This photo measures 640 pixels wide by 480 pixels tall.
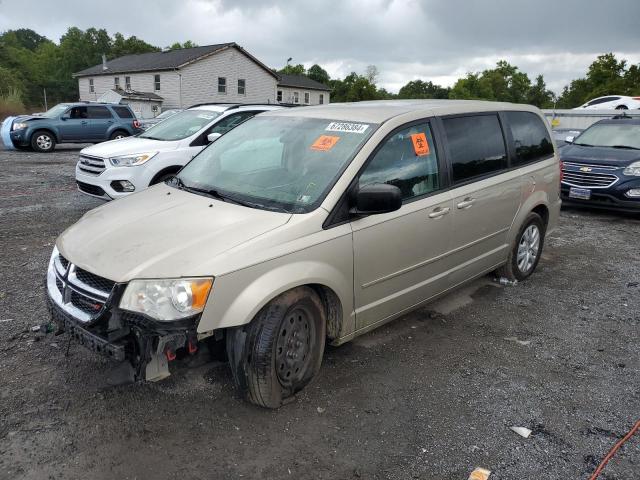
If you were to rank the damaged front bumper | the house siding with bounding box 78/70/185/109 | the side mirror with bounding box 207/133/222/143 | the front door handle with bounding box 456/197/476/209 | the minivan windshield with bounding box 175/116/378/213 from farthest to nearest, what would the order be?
the house siding with bounding box 78/70/185/109, the side mirror with bounding box 207/133/222/143, the front door handle with bounding box 456/197/476/209, the minivan windshield with bounding box 175/116/378/213, the damaged front bumper

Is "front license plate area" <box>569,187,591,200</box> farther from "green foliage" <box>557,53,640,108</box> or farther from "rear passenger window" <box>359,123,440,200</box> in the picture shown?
"green foliage" <box>557,53,640,108</box>

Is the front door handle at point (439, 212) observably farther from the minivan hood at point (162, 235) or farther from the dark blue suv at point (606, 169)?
the dark blue suv at point (606, 169)

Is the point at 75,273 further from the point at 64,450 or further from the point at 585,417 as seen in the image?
the point at 585,417

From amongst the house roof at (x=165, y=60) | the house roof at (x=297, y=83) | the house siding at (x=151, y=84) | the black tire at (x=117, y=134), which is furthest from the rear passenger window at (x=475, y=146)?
the house roof at (x=297, y=83)

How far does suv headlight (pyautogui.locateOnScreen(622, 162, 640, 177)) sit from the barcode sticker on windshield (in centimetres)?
657

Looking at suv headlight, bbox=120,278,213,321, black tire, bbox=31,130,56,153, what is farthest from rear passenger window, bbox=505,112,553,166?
black tire, bbox=31,130,56,153

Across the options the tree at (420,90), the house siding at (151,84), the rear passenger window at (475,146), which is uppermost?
the tree at (420,90)

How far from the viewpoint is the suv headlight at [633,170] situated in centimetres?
819

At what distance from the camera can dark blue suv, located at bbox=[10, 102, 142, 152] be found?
1700cm

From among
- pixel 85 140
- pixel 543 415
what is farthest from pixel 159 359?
pixel 85 140

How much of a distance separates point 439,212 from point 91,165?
5781 mm

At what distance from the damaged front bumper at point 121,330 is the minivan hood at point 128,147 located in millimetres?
4934

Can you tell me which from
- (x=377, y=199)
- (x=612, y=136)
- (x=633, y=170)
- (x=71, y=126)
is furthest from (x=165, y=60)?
(x=377, y=199)

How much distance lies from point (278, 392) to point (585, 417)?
1.91 m
